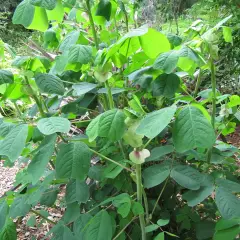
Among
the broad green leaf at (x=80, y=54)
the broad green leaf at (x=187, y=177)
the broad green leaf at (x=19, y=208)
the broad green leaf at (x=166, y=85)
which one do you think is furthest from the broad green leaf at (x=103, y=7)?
the broad green leaf at (x=19, y=208)

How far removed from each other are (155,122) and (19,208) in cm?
54

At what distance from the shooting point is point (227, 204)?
2.33 ft

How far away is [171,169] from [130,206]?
0.59ft

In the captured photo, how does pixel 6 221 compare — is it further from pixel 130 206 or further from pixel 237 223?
pixel 237 223

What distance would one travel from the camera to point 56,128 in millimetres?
618

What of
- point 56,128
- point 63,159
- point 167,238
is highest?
point 56,128

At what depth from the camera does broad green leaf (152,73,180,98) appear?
74 cm

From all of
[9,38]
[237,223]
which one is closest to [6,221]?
[237,223]

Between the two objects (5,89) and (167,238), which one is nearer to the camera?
(5,89)

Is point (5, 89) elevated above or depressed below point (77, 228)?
above

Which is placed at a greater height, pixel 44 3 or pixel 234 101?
pixel 44 3

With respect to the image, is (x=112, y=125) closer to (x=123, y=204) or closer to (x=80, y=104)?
(x=123, y=204)

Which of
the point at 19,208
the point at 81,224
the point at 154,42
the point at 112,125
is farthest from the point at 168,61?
the point at 19,208

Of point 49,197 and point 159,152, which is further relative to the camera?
point 49,197
